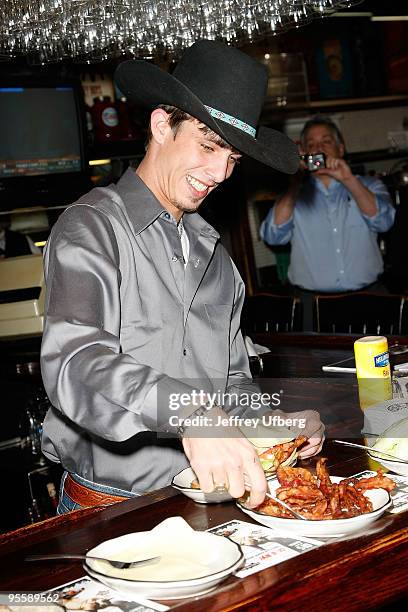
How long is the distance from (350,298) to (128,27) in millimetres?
1479

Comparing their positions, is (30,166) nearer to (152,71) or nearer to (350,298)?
(350,298)

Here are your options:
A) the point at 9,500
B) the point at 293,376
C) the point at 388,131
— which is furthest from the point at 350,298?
the point at 388,131

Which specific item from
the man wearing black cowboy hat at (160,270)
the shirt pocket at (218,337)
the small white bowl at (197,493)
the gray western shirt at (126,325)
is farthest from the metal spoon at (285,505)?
the shirt pocket at (218,337)

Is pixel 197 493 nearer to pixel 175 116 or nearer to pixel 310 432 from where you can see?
pixel 310 432

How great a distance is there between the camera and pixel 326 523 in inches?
58.3

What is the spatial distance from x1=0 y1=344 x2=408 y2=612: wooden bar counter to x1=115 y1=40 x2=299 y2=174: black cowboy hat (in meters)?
0.76

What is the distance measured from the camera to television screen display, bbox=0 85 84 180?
510 centimetres

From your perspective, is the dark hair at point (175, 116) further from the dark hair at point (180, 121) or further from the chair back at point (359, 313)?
the chair back at point (359, 313)

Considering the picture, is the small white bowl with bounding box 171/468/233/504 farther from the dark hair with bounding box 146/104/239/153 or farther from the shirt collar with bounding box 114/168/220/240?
the dark hair with bounding box 146/104/239/153

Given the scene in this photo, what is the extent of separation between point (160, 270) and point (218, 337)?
0.23 metres

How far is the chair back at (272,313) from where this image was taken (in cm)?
432

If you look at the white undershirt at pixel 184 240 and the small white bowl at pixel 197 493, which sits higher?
the white undershirt at pixel 184 240

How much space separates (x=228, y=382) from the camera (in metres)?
2.34

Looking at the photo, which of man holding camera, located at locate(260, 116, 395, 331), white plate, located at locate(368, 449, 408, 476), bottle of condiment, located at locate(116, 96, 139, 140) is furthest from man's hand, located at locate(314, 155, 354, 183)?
white plate, located at locate(368, 449, 408, 476)
